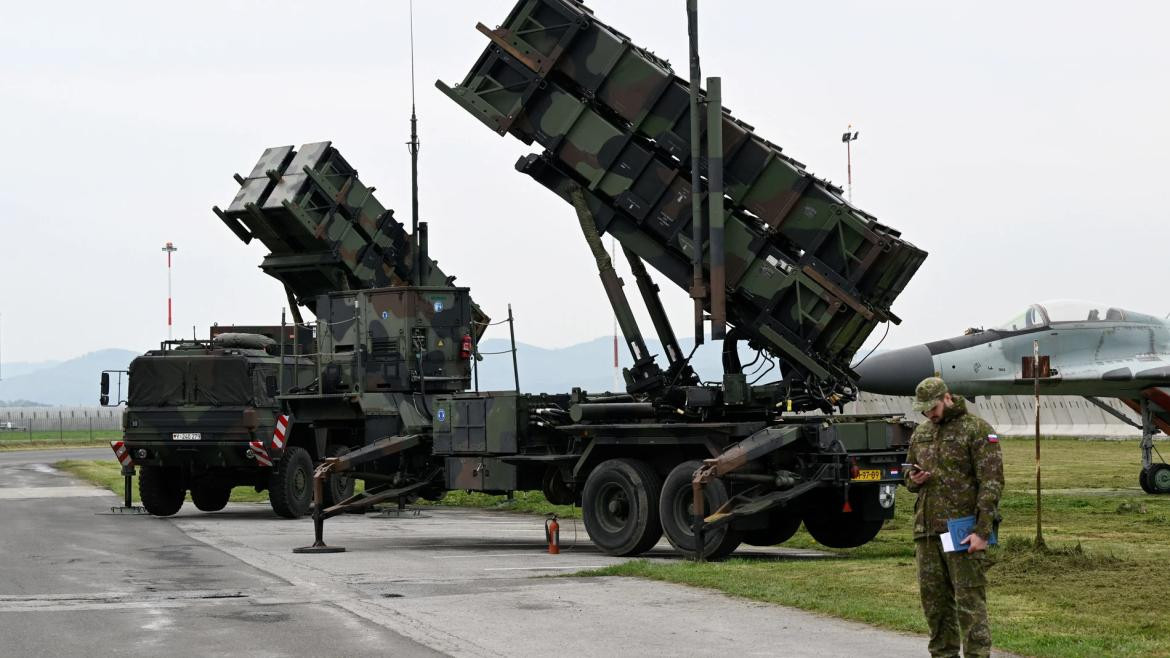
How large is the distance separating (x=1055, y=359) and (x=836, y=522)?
380 inches

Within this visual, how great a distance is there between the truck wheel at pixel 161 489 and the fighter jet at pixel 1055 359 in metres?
10.9

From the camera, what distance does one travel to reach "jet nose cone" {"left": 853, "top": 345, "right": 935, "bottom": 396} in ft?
78.3

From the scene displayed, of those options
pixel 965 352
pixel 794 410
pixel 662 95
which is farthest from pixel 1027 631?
pixel 965 352

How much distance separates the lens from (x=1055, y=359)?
80.4ft

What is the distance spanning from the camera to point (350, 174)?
25.2m

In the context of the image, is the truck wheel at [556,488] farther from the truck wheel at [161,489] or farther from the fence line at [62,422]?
the fence line at [62,422]

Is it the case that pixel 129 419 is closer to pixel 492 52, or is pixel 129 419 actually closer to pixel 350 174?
pixel 350 174

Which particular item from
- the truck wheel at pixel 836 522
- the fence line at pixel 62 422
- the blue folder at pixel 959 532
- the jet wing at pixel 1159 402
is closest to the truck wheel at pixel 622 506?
the truck wheel at pixel 836 522

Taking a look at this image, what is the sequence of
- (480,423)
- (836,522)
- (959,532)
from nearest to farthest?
(959,532) < (836,522) < (480,423)

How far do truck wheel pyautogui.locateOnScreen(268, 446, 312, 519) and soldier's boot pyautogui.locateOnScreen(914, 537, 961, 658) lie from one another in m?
15.0

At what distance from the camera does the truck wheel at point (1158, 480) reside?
23.4 meters

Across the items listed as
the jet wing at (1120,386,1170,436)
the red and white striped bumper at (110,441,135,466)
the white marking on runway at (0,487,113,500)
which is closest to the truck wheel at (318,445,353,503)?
the red and white striped bumper at (110,441,135,466)

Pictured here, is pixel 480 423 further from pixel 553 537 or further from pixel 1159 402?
pixel 1159 402

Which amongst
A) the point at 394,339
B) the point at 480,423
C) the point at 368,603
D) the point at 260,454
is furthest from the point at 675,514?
the point at 260,454
